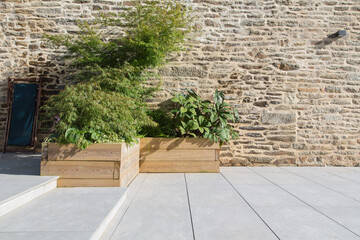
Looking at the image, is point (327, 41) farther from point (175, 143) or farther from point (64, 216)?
point (64, 216)

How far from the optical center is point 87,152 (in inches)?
92.2

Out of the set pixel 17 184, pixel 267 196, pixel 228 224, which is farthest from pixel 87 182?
pixel 267 196

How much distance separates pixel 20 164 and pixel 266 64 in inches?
179

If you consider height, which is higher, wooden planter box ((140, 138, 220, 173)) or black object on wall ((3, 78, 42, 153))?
black object on wall ((3, 78, 42, 153))

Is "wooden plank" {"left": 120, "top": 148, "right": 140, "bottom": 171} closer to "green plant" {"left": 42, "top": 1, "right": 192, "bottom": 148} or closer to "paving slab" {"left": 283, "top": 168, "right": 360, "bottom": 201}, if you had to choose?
"green plant" {"left": 42, "top": 1, "right": 192, "bottom": 148}

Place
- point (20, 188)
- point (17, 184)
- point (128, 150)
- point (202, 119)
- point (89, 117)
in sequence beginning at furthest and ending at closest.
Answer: point (202, 119), point (128, 150), point (89, 117), point (17, 184), point (20, 188)

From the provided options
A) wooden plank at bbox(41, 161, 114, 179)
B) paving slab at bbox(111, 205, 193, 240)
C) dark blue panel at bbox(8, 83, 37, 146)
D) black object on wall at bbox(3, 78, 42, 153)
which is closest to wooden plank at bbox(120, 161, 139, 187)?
wooden plank at bbox(41, 161, 114, 179)

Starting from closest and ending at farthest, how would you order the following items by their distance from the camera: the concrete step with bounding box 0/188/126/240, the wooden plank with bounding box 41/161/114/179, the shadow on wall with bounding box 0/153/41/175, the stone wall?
the concrete step with bounding box 0/188/126/240
the wooden plank with bounding box 41/161/114/179
the shadow on wall with bounding box 0/153/41/175
the stone wall

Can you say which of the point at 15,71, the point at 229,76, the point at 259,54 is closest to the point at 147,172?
the point at 229,76

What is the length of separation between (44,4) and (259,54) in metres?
4.40

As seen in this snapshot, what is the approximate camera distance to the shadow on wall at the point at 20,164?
262 cm

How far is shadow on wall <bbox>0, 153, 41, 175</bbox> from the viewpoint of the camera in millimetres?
2619

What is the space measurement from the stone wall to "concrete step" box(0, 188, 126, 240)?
2.43 metres

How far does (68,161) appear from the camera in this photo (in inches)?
91.7
